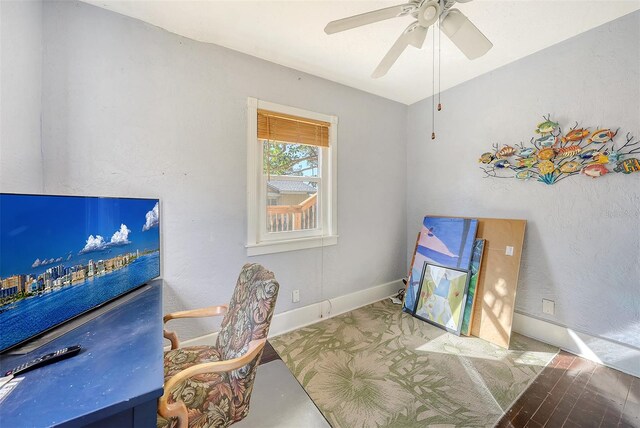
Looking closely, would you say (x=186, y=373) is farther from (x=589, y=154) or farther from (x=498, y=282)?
(x=589, y=154)

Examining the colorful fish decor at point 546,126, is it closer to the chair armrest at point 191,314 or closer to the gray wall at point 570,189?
the gray wall at point 570,189

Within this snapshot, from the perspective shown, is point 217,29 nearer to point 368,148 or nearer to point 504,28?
point 368,148

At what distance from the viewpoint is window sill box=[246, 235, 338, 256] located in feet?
7.40

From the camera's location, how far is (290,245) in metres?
2.44

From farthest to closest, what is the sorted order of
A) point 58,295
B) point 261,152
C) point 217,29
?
point 261,152 → point 217,29 → point 58,295

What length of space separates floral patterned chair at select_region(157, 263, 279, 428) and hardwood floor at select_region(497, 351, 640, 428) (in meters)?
1.53

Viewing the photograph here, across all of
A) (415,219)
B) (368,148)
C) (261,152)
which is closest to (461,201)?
(415,219)

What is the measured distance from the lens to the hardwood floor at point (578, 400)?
146 centimetres

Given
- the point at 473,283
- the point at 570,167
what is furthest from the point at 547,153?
the point at 473,283

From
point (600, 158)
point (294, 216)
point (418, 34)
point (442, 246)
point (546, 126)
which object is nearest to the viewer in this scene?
point (418, 34)

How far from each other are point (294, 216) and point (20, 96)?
1.97 m

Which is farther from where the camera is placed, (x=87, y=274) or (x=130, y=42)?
(x=130, y=42)

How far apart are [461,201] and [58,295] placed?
3.35m

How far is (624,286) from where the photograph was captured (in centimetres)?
186
